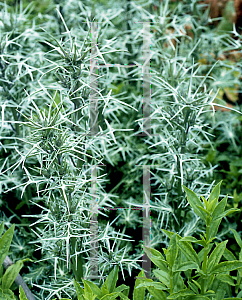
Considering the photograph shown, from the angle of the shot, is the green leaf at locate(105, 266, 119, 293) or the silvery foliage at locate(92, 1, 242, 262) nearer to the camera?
the green leaf at locate(105, 266, 119, 293)

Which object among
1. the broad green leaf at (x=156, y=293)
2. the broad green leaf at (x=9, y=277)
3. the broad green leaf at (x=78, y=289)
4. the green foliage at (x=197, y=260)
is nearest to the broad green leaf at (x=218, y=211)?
the green foliage at (x=197, y=260)

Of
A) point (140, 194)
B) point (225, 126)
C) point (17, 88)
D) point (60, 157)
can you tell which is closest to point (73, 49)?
point (60, 157)

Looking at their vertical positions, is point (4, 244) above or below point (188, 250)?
below

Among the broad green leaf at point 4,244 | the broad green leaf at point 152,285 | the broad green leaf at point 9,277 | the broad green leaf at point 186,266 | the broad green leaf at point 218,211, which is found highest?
the broad green leaf at point 218,211

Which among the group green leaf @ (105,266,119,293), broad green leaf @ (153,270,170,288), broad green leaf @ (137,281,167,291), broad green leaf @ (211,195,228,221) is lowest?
green leaf @ (105,266,119,293)

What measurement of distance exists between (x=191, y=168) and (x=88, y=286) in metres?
0.51

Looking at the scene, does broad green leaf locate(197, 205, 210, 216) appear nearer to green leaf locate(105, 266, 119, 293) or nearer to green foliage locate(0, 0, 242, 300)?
green foliage locate(0, 0, 242, 300)

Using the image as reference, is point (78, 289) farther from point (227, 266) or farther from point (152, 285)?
point (227, 266)

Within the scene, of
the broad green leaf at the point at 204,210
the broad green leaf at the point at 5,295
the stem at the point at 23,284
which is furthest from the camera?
the stem at the point at 23,284

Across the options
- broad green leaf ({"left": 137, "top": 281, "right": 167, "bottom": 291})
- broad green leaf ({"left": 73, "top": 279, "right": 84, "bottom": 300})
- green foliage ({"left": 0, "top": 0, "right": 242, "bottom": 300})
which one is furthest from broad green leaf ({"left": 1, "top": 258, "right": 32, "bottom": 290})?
broad green leaf ({"left": 137, "top": 281, "right": 167, "bottom": 291})

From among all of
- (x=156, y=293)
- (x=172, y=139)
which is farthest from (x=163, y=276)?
(x=172, y=139)

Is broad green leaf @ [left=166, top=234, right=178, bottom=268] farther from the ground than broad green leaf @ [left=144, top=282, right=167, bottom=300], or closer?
farther from the ground

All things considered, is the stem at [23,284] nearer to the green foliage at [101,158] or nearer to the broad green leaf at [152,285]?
the green foliage at [101,158]

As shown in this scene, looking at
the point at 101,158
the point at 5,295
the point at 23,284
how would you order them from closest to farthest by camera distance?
the point at 5,295 → the point at 23,284 → the point at 101,158
